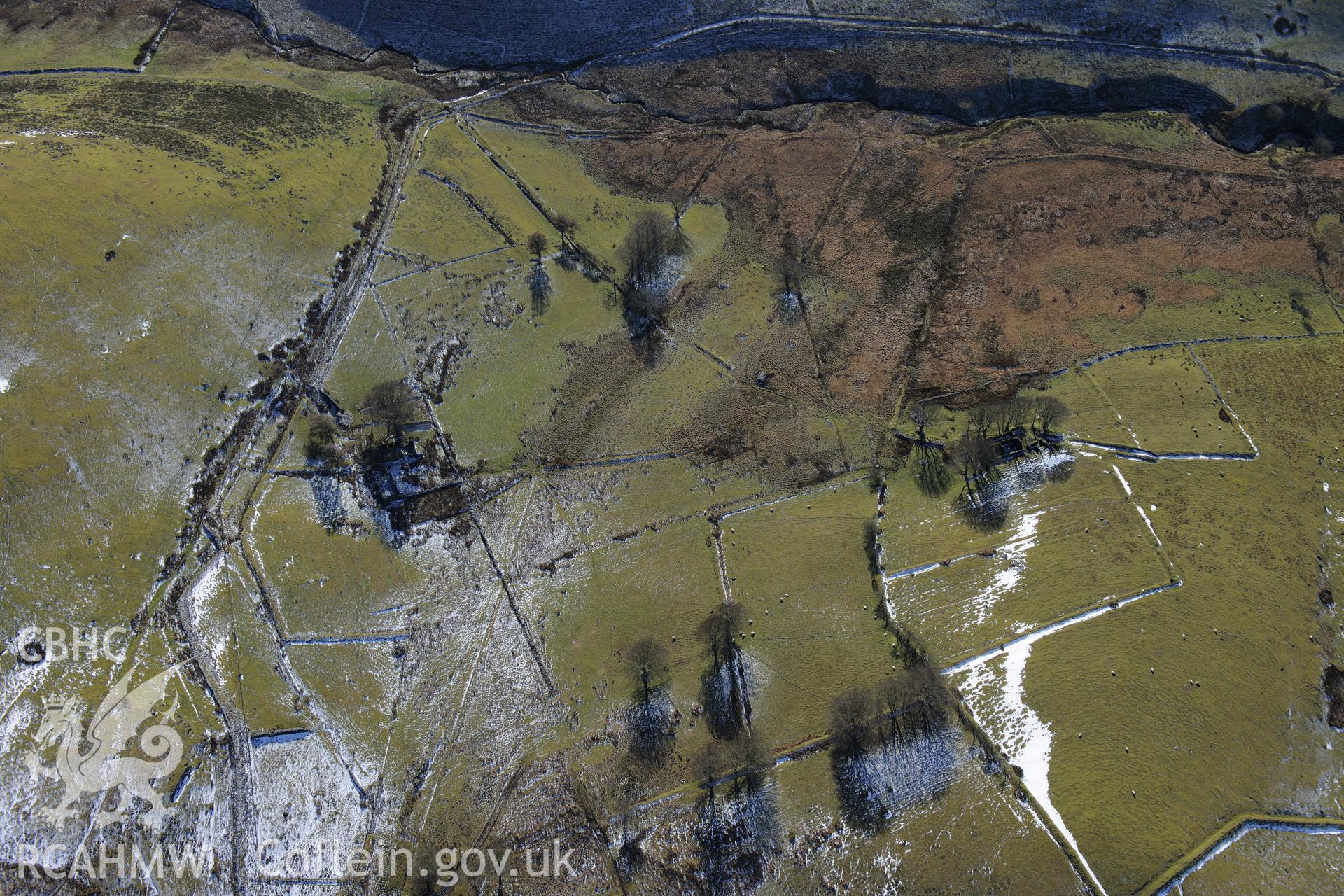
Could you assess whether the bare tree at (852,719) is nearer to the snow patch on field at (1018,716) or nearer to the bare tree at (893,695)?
the bare tree at (893,695)

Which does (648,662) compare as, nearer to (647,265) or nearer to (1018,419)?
(647,265)

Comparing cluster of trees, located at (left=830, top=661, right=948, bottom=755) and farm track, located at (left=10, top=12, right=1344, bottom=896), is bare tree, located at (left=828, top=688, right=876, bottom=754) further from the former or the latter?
farm track, located at (left=10, top=12, right=1344, bottom=896)

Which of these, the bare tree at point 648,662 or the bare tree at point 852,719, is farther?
the bare tree at point 648,662

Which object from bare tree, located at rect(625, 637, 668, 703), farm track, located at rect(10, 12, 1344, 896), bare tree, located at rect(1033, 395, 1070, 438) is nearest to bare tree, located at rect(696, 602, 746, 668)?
bare tree, located at rect(625, 637, 668, 703)

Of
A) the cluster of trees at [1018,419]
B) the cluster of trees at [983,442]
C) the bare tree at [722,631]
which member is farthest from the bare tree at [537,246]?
the cluster of trees at [1018,419]

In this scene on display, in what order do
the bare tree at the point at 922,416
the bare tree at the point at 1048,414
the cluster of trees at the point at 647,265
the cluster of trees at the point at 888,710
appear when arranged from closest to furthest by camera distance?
1. the cluster of trees at the point at 888,710
2. the bare tree at the point at 1048,414
3. the bare tree at the point at 922,416
4. the cluster of trees at the point at 647,265

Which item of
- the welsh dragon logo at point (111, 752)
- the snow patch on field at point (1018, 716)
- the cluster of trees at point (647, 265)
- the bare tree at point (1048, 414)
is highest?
the cluster of trees at point (647, 265)

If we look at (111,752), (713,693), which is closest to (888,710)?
(713,693)

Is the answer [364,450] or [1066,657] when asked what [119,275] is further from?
[1066,657]
